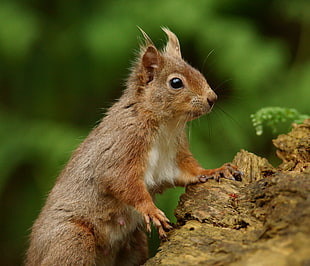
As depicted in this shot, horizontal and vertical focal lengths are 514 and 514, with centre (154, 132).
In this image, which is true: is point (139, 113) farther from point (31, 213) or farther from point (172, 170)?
point (31, 213)

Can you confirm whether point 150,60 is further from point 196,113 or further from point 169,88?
point 196,113

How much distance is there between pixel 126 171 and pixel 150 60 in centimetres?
94

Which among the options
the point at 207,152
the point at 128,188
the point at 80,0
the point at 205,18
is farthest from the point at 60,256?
the point at 80,0

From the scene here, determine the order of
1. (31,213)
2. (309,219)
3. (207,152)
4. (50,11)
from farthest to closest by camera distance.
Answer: (50,11)
(31,213)
(207,152)
(309,219)

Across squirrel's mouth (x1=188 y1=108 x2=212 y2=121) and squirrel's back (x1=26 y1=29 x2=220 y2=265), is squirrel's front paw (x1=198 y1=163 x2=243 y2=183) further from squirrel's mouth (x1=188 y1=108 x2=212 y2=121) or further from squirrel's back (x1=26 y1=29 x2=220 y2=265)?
squirrel's mouth (x1=188 y1=108 x2=212 y2=121)

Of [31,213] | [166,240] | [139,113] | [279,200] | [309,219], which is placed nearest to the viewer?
[309,219]

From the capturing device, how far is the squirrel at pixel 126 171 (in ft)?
12.4

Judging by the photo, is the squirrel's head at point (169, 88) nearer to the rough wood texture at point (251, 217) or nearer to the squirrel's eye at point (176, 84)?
the squirrel's eye at point (176, 84)

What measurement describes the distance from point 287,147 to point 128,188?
3.96ft

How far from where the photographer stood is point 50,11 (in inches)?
267

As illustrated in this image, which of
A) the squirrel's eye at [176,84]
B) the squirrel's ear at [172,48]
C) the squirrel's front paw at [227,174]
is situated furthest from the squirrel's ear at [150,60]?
the squirrel's front paw at [227,174]

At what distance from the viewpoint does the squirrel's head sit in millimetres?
3914

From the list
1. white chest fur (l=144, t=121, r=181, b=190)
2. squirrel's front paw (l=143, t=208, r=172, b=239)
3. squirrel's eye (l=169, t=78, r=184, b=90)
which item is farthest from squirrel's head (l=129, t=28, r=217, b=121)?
squirrel's front paw (l=143, t=208, r=172, b=239)

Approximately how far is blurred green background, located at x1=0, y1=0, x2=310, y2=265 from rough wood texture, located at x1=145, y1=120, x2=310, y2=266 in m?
1.34
